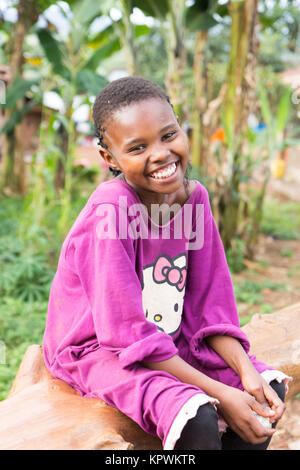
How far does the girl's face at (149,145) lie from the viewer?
1307 millimetres

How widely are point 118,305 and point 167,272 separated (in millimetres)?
279

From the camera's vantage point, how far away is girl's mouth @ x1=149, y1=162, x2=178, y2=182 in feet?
4.42

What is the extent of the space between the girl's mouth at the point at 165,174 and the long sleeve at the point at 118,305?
17 centimetres

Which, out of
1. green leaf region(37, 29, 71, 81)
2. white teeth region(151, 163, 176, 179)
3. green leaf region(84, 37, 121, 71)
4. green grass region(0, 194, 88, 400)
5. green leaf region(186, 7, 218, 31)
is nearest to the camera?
white teeth region(151, 163, 176, 179)

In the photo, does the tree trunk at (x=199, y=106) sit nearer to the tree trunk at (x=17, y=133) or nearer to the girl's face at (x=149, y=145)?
the tree trunk at (x=17, y=133)

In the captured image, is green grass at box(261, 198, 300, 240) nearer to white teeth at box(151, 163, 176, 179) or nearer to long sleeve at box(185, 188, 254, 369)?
long sleeve at box(185, 188, 254, 369)

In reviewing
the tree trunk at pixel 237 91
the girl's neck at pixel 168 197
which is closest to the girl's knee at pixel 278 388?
the girl's neck at pixel 168 197

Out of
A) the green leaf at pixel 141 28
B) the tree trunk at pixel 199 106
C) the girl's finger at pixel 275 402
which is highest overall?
the green leaf at pixel 141 28

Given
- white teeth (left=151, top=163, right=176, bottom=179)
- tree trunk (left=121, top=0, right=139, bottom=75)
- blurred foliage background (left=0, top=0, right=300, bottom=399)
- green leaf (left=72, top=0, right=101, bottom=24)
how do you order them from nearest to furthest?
white teeth (left=151, top=163, right=176, bottom=179) → blurred foliage background (left=0, top=0, right=300, bottom=399) → tree trunk (left=121, top=0, right=139, bottom=75) → green leaf (left=72, top=0, right=101, bottom=24)

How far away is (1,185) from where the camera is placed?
6195mm

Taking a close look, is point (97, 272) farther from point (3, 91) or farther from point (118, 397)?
point (3, 91)

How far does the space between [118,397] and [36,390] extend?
0.36 meters

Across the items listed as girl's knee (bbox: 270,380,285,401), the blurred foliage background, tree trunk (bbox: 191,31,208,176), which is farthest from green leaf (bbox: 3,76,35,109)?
girl's knee (bbox: 270,380,285,401)

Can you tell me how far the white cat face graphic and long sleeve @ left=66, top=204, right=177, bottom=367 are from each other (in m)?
0.18
